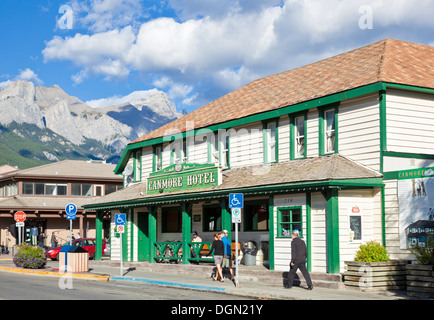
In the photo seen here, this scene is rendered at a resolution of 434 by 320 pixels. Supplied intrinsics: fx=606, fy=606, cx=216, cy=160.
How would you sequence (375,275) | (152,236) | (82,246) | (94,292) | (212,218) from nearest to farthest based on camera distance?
(94,292) → (375,275) → (152,236) → (212,218) → (82,246)

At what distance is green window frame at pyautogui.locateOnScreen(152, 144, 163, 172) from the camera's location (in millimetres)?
30922

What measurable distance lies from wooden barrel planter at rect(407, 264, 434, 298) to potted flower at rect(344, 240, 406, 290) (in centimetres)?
117

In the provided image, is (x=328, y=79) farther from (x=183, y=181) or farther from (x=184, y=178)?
(x=183, y=181)


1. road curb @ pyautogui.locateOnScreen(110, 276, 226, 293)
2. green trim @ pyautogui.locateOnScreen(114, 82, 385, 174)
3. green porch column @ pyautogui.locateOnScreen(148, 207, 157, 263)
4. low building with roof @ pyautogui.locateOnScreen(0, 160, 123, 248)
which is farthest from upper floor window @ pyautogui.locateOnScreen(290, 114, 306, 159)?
low building with roof @ pyautogui.locateOnScreen(0, 160, 123, 248)

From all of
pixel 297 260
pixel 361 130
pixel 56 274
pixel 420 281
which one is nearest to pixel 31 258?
pixel 56 274

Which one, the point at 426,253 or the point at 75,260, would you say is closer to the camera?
the point at 426,253

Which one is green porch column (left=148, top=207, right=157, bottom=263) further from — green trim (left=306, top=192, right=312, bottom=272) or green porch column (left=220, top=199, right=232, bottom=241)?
green trim (left=306, top=192, right=312, bottom=272)

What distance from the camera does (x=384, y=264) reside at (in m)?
Answer: 17.6

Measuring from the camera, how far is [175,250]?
25.9 metres

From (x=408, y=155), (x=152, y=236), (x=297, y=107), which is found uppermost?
(x=297, y=107)

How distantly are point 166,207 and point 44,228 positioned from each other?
81.3 ft

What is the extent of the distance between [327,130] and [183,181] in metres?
7.13

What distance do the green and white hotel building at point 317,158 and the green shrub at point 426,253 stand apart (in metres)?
1.53
